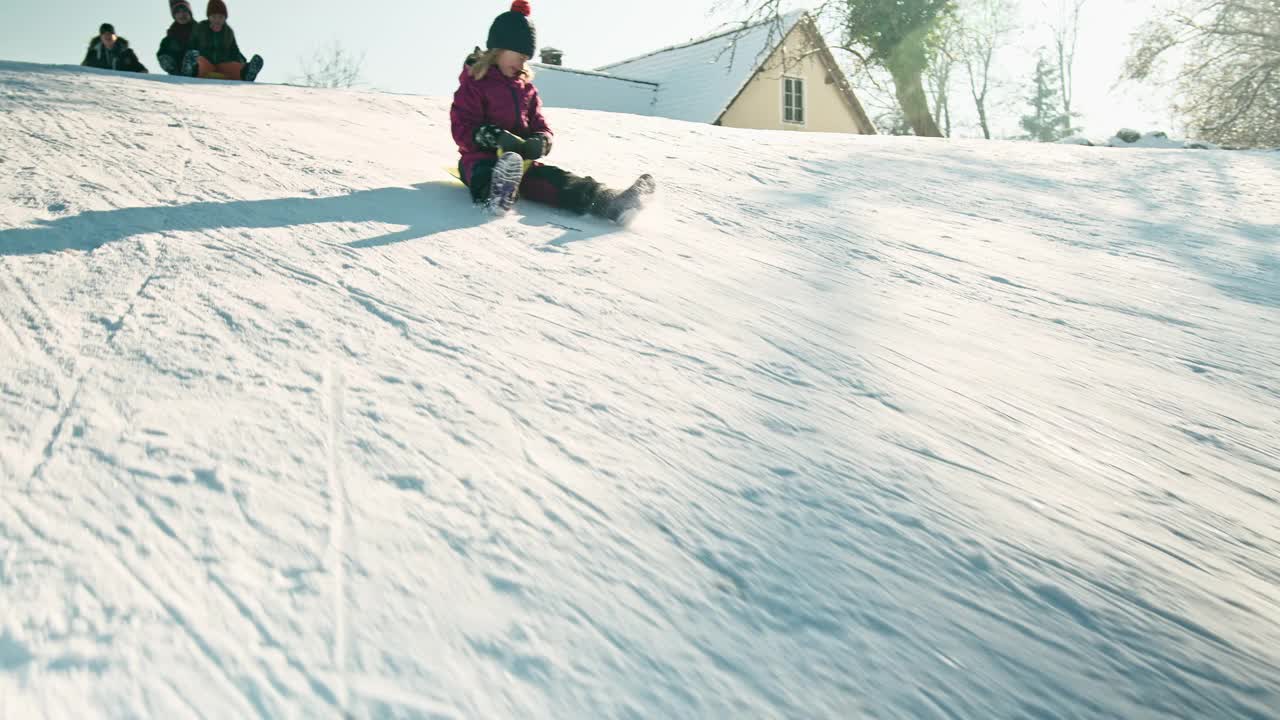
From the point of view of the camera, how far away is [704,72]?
18.8m

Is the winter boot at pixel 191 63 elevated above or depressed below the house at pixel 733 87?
below

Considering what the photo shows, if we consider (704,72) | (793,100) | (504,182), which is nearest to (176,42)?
(504,182)

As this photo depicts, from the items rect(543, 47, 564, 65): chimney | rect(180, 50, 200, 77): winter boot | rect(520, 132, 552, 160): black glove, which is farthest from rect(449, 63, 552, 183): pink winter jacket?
rect(543, 47, 564, 65): chimney

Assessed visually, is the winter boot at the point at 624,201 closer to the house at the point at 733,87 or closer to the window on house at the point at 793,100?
the house at the point at 733,87

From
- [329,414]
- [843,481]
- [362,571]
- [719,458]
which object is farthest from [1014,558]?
[329,414]

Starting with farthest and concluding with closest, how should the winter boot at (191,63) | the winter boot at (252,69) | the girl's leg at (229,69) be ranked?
the winter boot at (252,69) → the girl's leg at (229,69) → the winter boot at (191,63)

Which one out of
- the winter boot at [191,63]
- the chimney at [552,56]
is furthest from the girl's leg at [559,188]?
the chimney at [552,56]

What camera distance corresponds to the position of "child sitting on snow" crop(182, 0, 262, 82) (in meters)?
6.93

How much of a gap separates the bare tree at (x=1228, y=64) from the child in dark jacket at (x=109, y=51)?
19.4 metres

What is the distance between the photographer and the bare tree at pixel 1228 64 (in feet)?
48.0

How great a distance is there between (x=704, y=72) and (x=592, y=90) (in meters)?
3.19

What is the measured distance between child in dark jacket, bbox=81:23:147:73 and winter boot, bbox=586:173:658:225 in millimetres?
7296

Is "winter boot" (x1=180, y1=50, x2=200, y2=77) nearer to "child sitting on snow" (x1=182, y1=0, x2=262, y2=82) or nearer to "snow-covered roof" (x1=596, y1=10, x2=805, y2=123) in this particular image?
"child sitting on snow" (x1=182, y1=0, x2=262, y2=82)

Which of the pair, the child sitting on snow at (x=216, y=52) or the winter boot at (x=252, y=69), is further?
the winter boot at (x=252, y=69)
